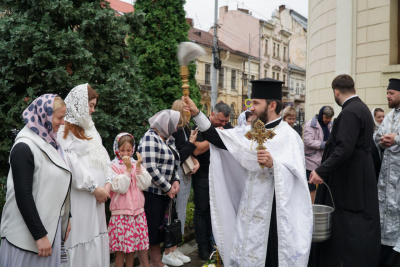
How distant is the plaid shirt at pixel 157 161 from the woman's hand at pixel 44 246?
1909mm

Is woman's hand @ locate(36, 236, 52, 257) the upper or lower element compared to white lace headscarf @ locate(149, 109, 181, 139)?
lower

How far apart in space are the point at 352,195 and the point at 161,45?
35.7ft

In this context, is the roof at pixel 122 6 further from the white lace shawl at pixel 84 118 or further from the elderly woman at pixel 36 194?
the elderly woman at pixel 36 194

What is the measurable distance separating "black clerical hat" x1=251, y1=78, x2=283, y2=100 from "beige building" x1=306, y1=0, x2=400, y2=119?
645 centimetres

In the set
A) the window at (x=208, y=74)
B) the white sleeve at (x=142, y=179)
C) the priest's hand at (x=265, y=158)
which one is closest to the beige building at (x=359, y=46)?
the white sleeve at (x=142, y=179)

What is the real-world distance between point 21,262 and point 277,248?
6.91 ft

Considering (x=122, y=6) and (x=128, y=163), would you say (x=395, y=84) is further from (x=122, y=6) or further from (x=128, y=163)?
(x=122, y=6)

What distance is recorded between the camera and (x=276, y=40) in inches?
2315

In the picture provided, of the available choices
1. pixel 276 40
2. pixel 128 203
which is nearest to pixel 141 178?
pixel 128 203

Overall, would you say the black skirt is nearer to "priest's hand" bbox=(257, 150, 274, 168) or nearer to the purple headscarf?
"priest's hand" bbox=(257, 150, 274, 168)

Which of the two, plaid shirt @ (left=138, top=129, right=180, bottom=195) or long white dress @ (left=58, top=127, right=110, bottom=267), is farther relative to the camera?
plaid shirt @ (left=138, top=129, right=180, bottom=195)

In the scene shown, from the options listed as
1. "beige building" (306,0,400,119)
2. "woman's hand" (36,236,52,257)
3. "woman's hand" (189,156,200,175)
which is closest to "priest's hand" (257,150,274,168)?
"woman's hand" (36,236,52,257)

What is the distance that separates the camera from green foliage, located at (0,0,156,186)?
5422 mm

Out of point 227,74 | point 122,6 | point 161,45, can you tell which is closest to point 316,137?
point 161,45
